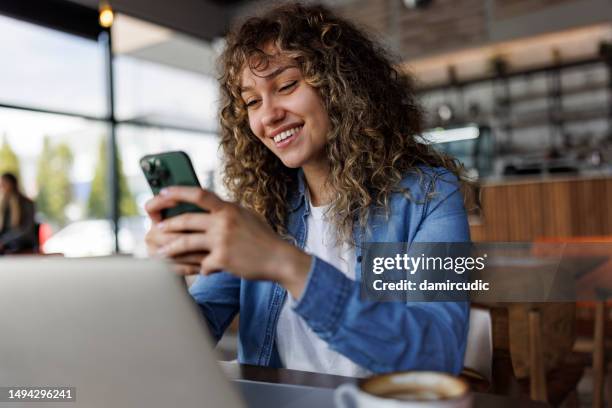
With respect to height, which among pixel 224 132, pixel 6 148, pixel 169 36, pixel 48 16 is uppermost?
pixel 169 36

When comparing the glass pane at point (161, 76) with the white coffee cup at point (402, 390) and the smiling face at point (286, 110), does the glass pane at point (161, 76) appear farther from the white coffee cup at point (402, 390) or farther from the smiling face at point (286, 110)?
the white coffee cup at point (402, 390)

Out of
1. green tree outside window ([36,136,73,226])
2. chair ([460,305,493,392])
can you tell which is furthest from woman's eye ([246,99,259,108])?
green tree outside window ([36,136,73,226])

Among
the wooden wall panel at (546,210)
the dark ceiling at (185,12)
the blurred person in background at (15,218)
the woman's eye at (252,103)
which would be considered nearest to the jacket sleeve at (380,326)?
the woman's eye at (252,103)

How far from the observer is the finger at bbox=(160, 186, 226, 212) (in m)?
0.53

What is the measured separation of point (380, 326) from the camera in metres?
0.62

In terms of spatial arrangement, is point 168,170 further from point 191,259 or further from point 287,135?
point 287,135

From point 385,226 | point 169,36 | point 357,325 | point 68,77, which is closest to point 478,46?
point 169,36

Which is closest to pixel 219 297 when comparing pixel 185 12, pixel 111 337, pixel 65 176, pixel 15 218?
pixel 111 337

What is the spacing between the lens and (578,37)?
17.3 feet

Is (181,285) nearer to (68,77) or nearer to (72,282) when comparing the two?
(72,282)

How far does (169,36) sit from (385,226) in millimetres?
5473

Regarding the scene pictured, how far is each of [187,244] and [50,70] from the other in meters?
4.92

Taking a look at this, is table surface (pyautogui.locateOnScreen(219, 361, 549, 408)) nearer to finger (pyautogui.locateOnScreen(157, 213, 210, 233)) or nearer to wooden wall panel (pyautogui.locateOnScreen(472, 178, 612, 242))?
finger (pyautogui.locateOnScreen(157, 213, 210, 233))

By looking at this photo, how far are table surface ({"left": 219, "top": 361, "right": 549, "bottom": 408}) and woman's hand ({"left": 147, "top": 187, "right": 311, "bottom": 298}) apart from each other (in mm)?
133
